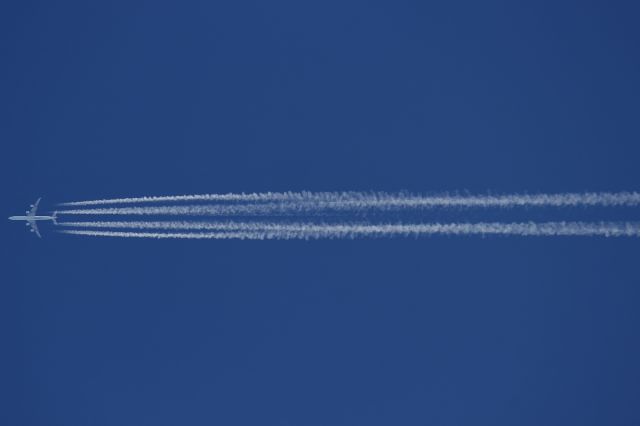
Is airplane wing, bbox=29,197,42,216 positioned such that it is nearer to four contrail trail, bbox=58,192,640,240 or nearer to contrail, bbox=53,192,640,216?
four contrail trail, bbox=58,192,640,240

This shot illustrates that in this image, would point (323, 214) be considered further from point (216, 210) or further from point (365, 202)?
point (216, 210)

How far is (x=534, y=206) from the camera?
11.1m

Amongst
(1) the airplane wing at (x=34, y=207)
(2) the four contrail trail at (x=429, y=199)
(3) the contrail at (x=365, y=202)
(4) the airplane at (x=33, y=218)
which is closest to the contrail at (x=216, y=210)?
(3) the contrail at (x=365, y=202)

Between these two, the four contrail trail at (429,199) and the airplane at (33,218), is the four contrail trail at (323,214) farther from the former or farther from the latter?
the airplane at (33,218)

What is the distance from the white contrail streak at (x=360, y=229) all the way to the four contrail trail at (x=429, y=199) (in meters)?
0.36

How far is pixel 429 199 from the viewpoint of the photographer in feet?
38.1

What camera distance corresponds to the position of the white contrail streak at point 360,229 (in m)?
11.0

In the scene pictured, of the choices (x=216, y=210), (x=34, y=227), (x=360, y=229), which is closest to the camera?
(x=360, y=229)

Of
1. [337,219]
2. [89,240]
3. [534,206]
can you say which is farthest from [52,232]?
[534,206]

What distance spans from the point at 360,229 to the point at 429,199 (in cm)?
138

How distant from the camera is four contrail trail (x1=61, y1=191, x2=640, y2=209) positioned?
11117 mm

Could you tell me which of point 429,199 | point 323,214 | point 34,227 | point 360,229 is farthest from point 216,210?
point 34,227

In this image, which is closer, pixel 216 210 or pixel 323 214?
pixel 323 214

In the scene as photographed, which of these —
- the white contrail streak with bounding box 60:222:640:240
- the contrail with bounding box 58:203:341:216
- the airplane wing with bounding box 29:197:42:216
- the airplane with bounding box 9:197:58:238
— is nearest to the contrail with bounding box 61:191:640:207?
the contrail with bounding box 58:203:341:216
